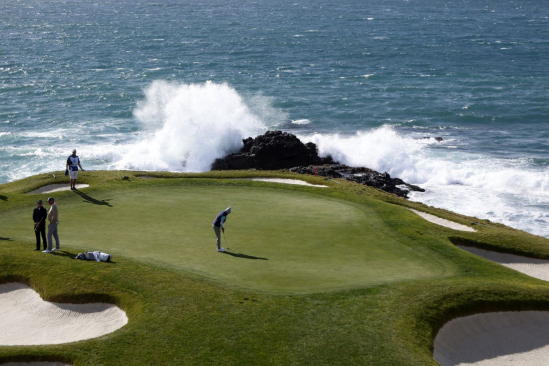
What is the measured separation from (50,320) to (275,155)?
37755mm

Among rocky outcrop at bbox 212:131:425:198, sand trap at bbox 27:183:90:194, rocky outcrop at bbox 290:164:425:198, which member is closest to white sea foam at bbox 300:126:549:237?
rocky outcrop at bbox 290:164:425:198

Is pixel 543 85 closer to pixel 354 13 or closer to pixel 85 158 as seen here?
pixel 85 158

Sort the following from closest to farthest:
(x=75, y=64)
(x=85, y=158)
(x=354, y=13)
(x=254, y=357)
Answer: (x=254, y=357), (x=85, y=158), (x=75, y=64), (x=354, y=13)

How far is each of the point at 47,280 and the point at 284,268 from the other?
355 inches

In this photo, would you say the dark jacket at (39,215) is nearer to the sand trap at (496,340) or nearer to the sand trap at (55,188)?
the sand trap at (55,188)

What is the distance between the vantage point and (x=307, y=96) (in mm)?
98188

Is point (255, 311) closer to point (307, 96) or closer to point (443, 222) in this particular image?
point (443, 222)

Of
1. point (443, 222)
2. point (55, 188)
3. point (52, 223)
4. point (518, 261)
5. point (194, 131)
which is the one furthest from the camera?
point (194, 131)

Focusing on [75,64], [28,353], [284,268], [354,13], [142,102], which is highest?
[354,13]

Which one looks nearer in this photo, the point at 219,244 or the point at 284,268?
the point at 284,268

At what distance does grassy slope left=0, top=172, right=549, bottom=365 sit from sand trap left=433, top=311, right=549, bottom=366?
0.41 m

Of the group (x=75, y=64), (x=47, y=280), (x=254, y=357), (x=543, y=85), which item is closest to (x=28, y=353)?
(x=47, y=280)

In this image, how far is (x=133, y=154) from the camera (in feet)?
238

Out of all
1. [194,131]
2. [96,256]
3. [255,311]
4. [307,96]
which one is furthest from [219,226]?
[307,96]
